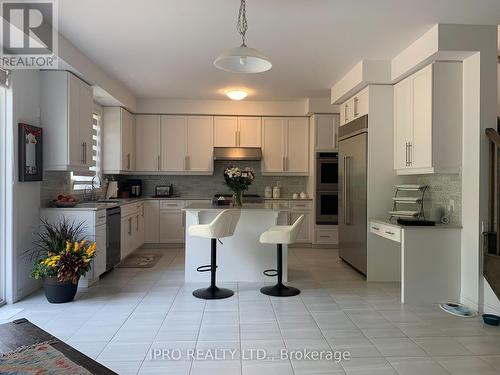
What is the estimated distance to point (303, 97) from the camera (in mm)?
6770

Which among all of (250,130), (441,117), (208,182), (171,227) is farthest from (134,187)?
(441,117)

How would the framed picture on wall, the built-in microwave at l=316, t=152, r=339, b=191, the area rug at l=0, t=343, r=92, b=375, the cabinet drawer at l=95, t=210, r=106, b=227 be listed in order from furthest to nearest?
the built-in microwave at l=316, t=152, r=339, b=191, the cabinet drawer at l=95, t=210, r=106, b=227, the framed picture on wall, the area rug at l=0, t=343, r=92, b=375

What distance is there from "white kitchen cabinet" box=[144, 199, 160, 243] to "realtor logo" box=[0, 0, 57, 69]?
10.7ft

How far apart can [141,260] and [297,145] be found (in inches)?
139

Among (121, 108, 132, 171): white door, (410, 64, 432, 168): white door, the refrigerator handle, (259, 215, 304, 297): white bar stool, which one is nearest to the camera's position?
(410, 64, 432, 168): white door

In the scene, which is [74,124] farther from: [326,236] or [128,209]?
[326,236]

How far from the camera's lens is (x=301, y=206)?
22.9ft

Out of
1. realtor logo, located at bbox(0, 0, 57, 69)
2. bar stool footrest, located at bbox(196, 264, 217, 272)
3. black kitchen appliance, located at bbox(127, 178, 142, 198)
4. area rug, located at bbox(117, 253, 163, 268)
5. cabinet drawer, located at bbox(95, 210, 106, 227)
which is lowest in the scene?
area rug, located at bbox(117, 253, 163, 268)

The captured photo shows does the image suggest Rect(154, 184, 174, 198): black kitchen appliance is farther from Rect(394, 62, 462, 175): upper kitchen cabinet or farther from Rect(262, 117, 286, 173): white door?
Rect(394, 62, 462, 175): upper kitchen cabinet

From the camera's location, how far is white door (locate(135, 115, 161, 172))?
708 cm

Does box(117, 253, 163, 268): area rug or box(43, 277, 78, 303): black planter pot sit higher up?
box(43, 277, 78, 303): black planter pot

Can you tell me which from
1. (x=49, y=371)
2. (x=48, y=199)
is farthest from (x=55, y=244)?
(x=49, y=371)

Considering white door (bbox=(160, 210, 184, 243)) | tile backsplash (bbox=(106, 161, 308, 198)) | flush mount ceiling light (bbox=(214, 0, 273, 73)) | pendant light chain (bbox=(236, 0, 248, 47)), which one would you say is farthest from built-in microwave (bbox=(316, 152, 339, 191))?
flush mount ceiling light (bbox=(214, 0, 273, 73))

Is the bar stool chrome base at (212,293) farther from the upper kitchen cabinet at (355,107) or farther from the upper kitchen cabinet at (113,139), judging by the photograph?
the upper kitchen cabinet at (113,139)
